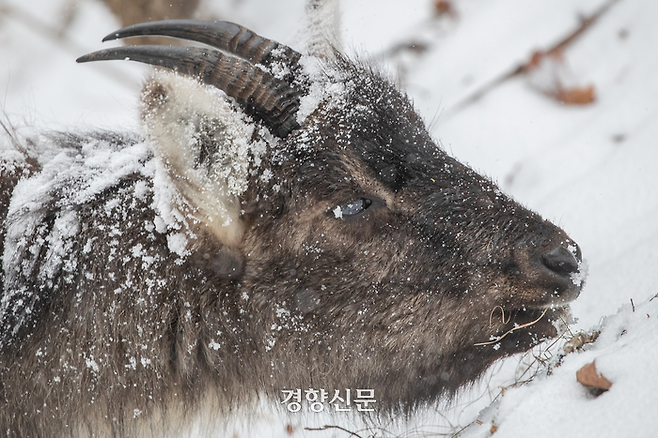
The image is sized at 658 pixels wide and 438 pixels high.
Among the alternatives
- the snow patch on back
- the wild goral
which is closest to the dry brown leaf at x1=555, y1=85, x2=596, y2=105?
the wild goral

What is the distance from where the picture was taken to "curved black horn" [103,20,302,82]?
9.04 ft

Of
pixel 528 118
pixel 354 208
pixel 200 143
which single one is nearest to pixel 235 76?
pixel 200 143

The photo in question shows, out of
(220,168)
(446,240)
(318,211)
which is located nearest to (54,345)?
(220,168)

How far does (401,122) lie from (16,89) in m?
6.27

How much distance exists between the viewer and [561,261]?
2684 millimetres

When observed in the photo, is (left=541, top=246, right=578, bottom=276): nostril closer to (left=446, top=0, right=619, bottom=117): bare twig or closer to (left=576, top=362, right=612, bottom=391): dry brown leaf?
(left=576, top=362, right=612, bottom=391): dry brown leaf

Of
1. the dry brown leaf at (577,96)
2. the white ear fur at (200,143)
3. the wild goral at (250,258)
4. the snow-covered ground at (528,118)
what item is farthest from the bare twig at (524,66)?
the white ear fur at (200,143)

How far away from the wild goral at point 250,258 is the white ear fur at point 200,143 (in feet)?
0.04

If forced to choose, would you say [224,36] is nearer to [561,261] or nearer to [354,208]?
[354,208]

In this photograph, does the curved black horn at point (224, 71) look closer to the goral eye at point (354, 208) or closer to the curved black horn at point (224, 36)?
the curved black horn at point (224, 36)

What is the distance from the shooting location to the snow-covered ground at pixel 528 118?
2.45m

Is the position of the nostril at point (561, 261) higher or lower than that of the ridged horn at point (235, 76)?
lower

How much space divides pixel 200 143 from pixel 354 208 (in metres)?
0.79

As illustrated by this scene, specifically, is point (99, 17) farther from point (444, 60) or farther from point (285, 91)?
point (285, 91)
